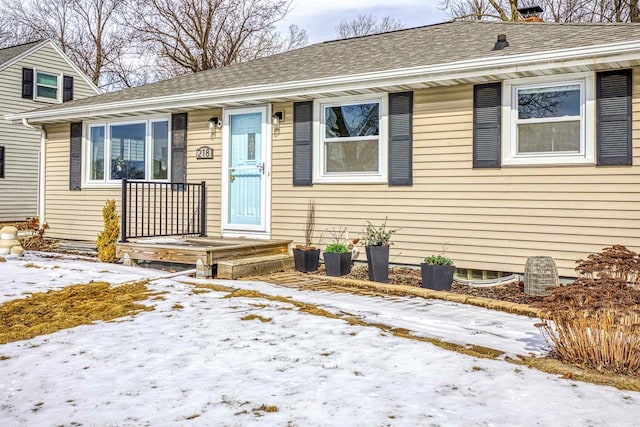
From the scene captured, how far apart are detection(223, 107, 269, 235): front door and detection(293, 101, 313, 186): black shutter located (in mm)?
488

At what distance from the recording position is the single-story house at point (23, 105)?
14656 millimetres

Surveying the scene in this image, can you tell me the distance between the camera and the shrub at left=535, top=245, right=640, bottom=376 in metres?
2.92

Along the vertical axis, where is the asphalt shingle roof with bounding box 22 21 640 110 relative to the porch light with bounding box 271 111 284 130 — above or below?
above

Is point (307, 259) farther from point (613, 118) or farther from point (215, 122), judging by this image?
point (613, 118)

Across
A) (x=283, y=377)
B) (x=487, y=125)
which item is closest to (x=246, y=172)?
(x=487, y=125)

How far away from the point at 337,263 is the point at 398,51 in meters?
3.07

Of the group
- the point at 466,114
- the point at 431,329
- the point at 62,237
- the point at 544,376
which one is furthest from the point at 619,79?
Answer: the point at 62,237

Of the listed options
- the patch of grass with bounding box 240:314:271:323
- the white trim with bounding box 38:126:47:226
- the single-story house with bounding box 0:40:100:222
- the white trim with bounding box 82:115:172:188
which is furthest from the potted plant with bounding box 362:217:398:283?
the single-story house with bounding box 0:40:100:222

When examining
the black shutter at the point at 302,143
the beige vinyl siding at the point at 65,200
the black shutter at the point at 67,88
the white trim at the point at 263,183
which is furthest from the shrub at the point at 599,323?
the black shutter at the point at 67,88

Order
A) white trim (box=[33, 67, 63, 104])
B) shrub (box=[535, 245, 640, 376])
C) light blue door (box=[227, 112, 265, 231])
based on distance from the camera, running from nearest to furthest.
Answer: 1. shrub (box=[535, 245, 640, 376])
2. light blue door (box=[227, 112, 265, 231])
3. white trim (box=[33, 67, 63, 104])

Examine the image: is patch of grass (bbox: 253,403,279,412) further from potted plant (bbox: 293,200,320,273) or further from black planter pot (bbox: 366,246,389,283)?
potted plant (bbox: 293,200,320,273)

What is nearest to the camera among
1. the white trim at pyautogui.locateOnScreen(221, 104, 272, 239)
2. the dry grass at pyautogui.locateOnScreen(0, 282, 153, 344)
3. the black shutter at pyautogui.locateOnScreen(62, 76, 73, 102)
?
the dry grass at pyautogui.locateOnScreen(0, 282, 153, 344)

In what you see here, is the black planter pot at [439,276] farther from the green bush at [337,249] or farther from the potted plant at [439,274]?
the green bush at [337,249]

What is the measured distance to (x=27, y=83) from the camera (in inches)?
606
